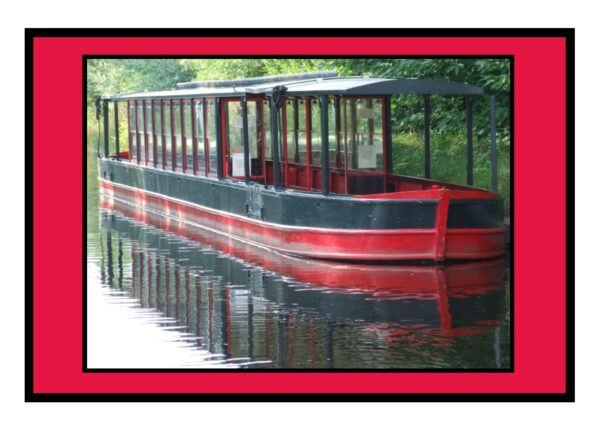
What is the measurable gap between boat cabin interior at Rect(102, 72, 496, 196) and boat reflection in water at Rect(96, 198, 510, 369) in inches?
56.5

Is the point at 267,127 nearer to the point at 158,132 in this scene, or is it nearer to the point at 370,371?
the point at 158,132

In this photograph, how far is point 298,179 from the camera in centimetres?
2542

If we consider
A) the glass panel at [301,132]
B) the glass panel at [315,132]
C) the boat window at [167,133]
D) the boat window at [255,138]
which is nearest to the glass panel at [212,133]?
the boat window at [255,138]

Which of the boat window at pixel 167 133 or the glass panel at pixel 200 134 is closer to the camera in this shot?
the glass panel at pixel 200 134

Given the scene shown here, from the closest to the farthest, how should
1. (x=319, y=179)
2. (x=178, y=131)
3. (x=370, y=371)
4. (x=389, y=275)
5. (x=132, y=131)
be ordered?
1. (x=370, y=371)
2. (x=389, y=275)
3. (x=319, y=179)
4. (x=178, y=131)
5. (x=132, y=131)

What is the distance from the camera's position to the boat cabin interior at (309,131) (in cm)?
2322

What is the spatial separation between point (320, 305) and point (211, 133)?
11.5 meters

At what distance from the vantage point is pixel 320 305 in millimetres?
18641

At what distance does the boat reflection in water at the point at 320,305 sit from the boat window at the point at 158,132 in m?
8.34

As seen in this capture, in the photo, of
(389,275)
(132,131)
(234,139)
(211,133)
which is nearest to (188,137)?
(211,133)

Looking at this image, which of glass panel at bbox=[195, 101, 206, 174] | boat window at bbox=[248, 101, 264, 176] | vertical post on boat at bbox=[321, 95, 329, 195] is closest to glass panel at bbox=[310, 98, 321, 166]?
vertical post on boat at bbox=[321, 95, 329, 195]

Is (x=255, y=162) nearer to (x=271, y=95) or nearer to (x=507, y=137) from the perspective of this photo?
(x=271, y=95)

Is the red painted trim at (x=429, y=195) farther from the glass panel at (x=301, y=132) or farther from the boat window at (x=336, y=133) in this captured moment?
the glass panel at (x=301, y=132)

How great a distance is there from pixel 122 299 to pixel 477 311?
188 inches
